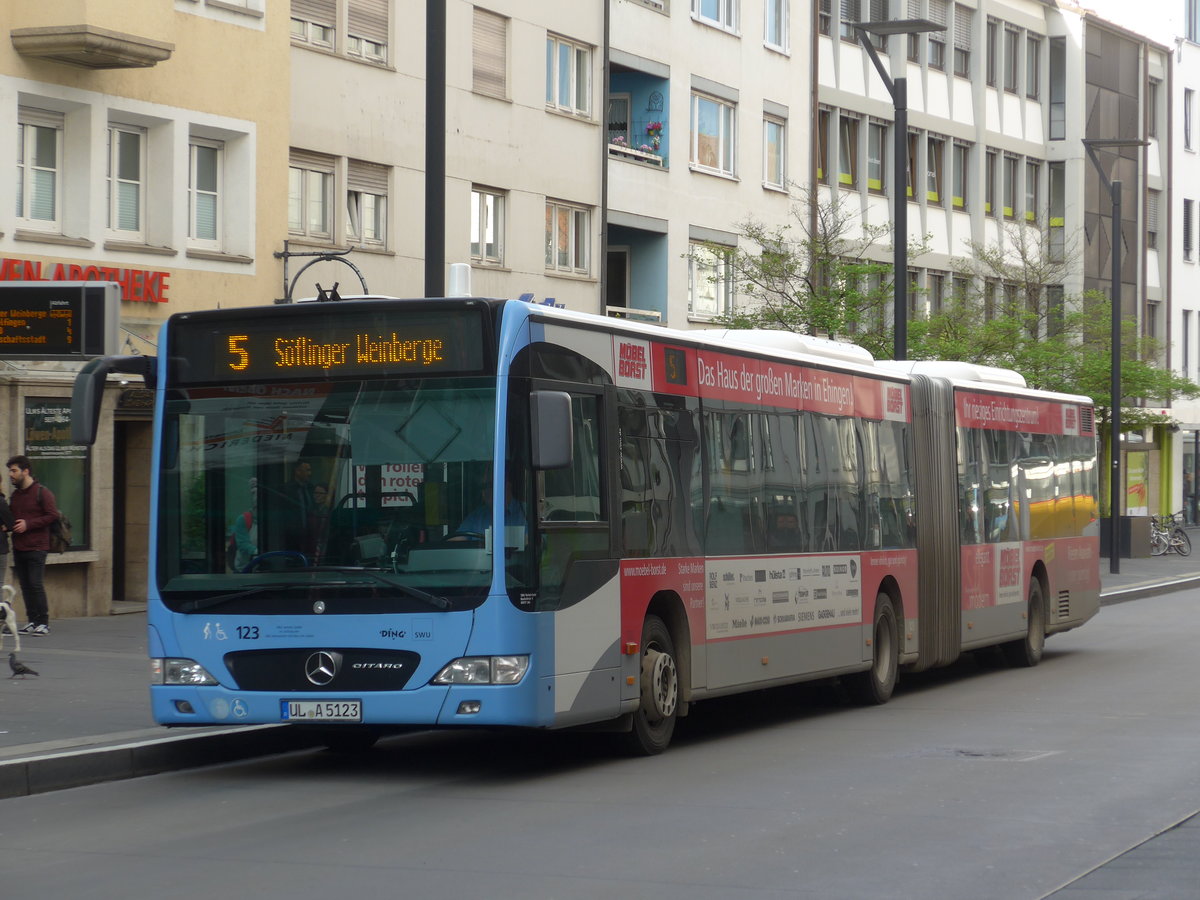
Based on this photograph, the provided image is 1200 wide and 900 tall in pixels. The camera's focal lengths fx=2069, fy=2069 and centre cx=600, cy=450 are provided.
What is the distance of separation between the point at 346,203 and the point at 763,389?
1620 cm

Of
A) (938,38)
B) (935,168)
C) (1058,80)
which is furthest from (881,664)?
(1058,80)

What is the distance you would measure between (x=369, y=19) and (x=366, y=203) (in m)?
2.72

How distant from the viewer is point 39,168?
78.8 ft

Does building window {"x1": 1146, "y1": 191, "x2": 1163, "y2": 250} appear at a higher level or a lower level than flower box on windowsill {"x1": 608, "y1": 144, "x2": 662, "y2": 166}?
higher

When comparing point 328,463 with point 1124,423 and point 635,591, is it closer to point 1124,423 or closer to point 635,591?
point 635,591

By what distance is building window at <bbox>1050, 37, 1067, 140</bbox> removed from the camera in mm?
58750

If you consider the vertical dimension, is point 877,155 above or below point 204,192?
above

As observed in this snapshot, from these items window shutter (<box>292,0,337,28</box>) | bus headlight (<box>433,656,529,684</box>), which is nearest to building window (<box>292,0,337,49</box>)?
window shutter (<box>292,0,337,28</box>)

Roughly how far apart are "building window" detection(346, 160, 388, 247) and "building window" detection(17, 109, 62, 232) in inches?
262

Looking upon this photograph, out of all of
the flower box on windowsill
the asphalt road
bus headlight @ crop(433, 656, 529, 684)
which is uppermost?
the flower box on windowsill

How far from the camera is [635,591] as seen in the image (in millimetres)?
12680

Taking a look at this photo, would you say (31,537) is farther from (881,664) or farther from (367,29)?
(367,29)

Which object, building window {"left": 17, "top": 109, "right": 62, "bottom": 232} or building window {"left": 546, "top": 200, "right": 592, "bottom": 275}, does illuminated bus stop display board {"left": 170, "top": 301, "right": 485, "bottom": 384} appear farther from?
building window {"left": 546, "top": 200, "right": 592, "bottom": 275}

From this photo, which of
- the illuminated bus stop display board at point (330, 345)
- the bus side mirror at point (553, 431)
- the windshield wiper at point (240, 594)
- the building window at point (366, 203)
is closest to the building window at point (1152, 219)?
the building window at point (366, 203)
